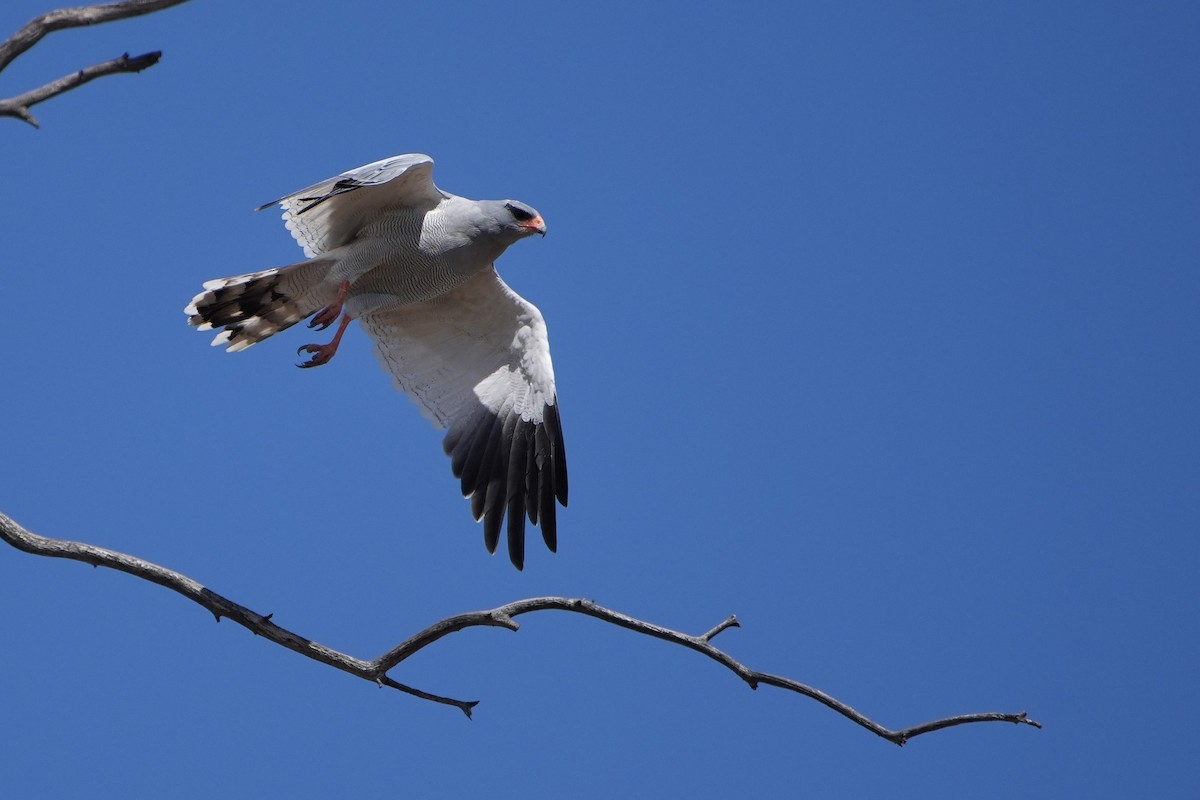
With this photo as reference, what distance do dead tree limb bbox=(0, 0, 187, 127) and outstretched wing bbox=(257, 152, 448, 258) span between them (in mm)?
2397

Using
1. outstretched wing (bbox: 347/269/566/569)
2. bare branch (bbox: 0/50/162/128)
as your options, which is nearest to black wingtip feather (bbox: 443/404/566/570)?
outstretched wing (bbox: 347/269/566/569)

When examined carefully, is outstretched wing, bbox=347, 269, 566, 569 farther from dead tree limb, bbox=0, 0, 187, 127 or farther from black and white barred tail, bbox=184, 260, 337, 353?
dead tree limb, bbox=0, 0, 187, 127

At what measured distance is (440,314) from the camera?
8492 mm

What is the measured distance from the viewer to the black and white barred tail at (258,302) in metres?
7.78

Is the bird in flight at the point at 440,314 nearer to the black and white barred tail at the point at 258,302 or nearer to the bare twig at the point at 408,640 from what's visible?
the black and white barred tail at the point at 258,302

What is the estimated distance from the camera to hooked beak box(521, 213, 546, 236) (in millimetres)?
7711

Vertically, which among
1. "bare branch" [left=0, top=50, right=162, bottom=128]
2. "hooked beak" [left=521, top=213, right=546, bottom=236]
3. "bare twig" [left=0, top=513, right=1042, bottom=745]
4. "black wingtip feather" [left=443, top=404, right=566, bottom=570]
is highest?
"hooked beak" [left=521, top=213, right=546, bottom=236]

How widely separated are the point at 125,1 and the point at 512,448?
4434 millimetres

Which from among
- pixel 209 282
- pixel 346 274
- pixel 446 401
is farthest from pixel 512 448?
pixel 209 282

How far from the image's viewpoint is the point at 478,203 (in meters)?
7.77

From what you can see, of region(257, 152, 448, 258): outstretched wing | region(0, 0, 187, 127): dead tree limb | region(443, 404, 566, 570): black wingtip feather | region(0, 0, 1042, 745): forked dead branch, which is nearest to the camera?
region(0, 0, 187, 127): dead tree limb

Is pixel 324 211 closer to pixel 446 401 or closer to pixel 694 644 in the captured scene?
pixel 446 401

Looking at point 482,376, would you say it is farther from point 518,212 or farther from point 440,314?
point 518,212

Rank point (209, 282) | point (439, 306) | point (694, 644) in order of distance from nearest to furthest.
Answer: point (694, 644) → point (209, 282) → point (439, 306)
